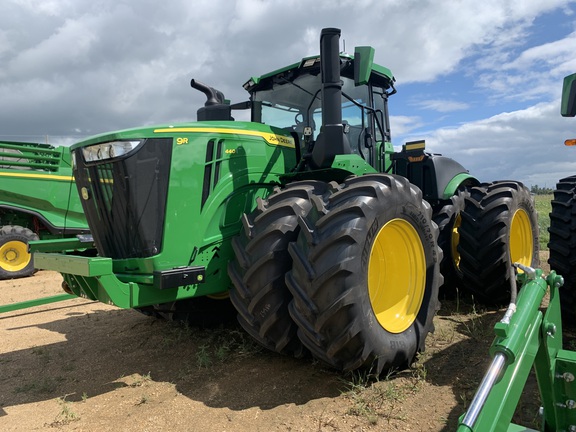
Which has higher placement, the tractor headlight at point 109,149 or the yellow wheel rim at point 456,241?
the tractor headlight at point 109,149

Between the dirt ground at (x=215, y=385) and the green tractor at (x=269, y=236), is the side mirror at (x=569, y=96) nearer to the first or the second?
the green tractor at (x=269, y=236)

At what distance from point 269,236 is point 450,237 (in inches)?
108

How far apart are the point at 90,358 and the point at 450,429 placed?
3056 mm

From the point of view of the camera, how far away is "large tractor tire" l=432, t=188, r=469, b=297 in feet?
16.6

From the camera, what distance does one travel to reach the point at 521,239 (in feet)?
18.4

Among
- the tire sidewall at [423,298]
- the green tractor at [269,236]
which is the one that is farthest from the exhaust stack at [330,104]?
the tire sidewall at [423,298]

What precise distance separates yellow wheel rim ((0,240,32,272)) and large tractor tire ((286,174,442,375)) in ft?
26.5

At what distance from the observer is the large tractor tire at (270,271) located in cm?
308

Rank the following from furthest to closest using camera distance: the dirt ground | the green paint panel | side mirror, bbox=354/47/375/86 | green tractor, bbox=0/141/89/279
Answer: green tractor, bbox=0/141/89/279, side mirror, bbox=354/47/375/86, the green paint panel, the dirt ground

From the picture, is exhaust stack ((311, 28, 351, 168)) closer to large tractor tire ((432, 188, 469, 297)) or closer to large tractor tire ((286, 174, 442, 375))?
→ large tractor tire ((286, 174, 442, 375))

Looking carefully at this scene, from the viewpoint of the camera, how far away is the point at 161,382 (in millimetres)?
3480

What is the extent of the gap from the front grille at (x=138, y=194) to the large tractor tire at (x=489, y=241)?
320 centimetres

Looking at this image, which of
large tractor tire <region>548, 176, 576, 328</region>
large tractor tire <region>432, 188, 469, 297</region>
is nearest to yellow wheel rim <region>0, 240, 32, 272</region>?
large tractor tire <region>432, 188, 469, 297</region>

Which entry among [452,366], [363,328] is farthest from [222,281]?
[452,366]
